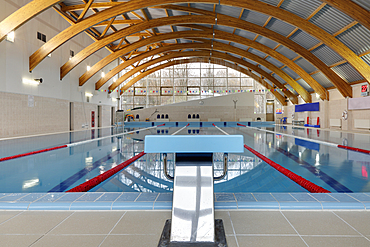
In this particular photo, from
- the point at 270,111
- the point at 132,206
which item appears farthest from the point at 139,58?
the point at 132,206

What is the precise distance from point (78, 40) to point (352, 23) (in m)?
14.0

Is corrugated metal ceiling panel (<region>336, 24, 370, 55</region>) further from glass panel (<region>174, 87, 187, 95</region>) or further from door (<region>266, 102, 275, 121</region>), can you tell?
glass panel (<region>174, 87, 187, 95</region>)

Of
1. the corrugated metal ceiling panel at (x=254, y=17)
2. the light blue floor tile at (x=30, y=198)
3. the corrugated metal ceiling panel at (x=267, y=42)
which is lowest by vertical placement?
the light blue floor tile at (x=30, y=198)

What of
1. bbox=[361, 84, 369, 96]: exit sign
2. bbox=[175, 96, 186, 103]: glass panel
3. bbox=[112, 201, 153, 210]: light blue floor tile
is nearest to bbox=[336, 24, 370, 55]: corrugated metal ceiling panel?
bbox=[361, 84, 369, 96]: exit sign

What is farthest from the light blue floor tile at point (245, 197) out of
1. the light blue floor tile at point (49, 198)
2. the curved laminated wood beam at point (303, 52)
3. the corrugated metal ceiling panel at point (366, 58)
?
the curved laminated wood beam at point (303, 52)

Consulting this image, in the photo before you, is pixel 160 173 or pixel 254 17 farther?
pixel 254 17

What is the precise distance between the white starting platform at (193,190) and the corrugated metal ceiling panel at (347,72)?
14.2 metres

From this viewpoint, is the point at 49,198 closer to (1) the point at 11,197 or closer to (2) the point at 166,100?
(1) the point at 11,197

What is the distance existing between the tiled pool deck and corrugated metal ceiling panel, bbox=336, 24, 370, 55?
10.6m

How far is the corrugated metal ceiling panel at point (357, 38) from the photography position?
9.78m

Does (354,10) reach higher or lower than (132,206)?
higher

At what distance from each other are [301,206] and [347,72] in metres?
14.1

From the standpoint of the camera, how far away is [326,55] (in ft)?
42.7

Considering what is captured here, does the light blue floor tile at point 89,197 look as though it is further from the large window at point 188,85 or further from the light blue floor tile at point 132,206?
the large window at point 188,85
